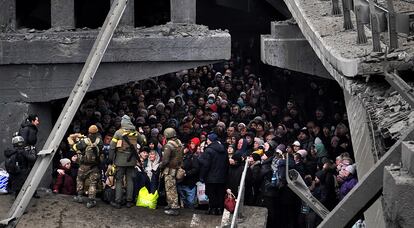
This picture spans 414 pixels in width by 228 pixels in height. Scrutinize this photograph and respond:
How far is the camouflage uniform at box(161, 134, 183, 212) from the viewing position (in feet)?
39.8

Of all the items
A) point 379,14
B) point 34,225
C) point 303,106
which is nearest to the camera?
point 379,14

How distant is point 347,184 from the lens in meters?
10.8

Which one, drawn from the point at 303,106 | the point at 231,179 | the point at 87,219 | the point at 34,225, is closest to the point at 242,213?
the point at 231,179

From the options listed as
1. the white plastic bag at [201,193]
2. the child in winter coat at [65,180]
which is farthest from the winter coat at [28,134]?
the white plastic bag at [201,193]

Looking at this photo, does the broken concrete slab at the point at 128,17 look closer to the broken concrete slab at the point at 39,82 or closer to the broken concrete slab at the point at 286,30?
the broken concrete slab at the point at 39,82

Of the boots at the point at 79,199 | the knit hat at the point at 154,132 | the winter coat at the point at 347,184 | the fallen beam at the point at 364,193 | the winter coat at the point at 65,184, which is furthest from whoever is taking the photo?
the knit hat at the point at 154,132

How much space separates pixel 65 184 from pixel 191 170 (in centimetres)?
222

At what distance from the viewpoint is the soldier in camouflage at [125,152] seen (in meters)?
12.3

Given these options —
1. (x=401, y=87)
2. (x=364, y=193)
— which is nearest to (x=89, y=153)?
(x=401, y=87)

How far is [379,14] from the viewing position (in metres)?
7.33

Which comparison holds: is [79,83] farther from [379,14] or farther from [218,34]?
[379,14]

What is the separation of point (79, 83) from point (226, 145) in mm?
2484

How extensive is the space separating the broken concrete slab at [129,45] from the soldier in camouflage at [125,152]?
2.14 m

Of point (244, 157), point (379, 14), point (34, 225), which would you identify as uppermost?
point (379, 14)
